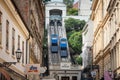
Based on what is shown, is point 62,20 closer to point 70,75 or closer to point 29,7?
point 70,75

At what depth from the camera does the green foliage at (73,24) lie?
556ft

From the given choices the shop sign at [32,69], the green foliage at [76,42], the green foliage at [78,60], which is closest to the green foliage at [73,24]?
the green foliage at [76,42]

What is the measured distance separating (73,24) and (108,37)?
119 meters

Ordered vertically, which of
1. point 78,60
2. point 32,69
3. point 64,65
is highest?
point 32,69

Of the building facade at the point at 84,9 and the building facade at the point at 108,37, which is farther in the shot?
the building facade at the point at 84,9

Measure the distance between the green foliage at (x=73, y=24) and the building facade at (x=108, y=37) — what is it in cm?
9800

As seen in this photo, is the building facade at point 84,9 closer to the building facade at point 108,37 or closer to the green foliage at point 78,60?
the green foliage at point 78,60

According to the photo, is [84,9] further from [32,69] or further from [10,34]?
[10,34]

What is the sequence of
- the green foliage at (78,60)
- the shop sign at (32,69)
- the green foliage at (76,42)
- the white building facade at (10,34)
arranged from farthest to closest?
the green foliage at (76,42) → the green foliage at (78,60) → the shop sign at (32,69) → the white building facade at (10,34)

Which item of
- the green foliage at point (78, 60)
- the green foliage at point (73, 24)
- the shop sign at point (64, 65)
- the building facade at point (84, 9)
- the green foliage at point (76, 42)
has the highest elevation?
the building facade at point (84, 9)

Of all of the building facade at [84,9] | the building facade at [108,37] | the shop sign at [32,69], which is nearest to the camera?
the shop sign at [32,69]

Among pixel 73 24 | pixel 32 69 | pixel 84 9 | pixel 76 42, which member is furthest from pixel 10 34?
pixel 84 9

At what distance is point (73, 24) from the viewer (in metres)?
168

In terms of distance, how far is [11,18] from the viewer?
25406 mm
